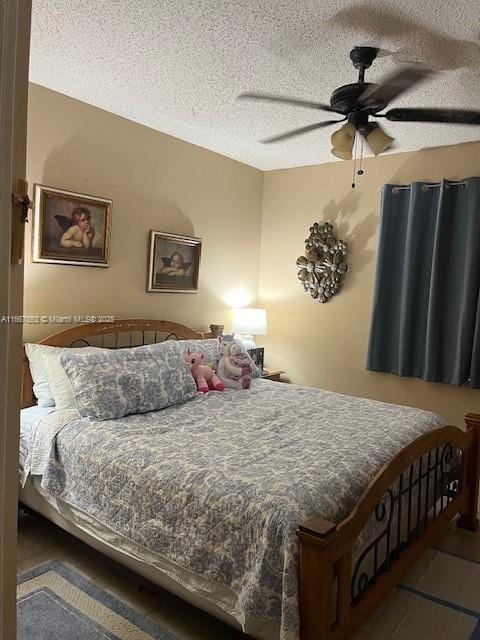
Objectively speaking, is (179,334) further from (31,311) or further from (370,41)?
(370,41)

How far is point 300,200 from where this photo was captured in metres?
4.69

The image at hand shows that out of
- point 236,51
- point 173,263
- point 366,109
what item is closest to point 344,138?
point 366,109

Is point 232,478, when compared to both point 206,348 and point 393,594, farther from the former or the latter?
point 206,348

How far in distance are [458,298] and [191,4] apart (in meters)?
2.83

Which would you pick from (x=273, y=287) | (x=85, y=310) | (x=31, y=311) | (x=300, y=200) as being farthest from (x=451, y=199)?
(x=31, y=311)

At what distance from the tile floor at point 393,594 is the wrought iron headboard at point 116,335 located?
874 millimetres

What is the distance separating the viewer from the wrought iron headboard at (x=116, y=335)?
2.93 m

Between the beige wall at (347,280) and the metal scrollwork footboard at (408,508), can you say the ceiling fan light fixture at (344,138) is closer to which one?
the metal scrollwork footboard at (408,508)

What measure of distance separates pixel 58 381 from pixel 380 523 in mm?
1868

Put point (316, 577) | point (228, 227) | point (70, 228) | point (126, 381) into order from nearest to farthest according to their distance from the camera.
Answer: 1. point (316, 577)
2. point (126, 381)
3. point (70, 228)
4. point (228, 227)

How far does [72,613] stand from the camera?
2010 mm

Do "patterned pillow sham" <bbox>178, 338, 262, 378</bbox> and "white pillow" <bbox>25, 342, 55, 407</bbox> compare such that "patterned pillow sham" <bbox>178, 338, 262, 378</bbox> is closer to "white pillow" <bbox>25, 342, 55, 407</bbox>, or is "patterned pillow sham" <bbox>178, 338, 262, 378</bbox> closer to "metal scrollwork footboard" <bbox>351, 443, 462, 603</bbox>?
"white pillow" <bbox>25, 342, 55, 407</bbox>

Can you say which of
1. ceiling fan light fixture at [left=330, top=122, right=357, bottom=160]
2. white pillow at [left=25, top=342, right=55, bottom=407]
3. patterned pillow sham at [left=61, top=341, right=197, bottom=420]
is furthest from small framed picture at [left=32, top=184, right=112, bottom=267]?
ceiling fan light fixture at [left=330, top=122, right=357, bottom=160]

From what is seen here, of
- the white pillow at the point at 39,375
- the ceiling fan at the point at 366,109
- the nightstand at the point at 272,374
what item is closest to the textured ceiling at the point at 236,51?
the ceiling fan at the point at 366,109
